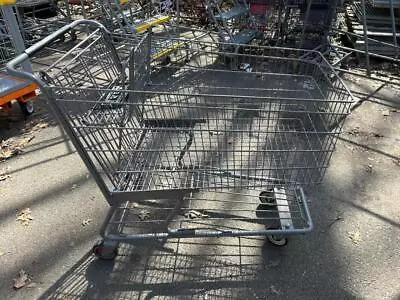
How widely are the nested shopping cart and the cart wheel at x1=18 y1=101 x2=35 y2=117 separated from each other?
188 centimetres

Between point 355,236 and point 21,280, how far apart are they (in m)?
2.62

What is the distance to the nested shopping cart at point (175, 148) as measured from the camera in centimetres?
231

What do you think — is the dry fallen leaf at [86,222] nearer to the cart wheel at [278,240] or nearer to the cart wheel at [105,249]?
the cart wheel at [105,249]

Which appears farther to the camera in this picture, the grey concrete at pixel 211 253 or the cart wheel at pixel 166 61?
the cart wheel at pixel 166 61

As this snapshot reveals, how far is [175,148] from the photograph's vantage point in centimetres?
297

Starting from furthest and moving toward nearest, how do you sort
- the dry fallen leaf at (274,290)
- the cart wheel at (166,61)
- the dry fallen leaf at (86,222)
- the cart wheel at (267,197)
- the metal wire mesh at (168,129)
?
the cart wheel at (166,61), the dry fallen leaf at (86,222), the cart wheel at (267,197), the dry fallen leaf at (274,290), the metal wire mesh at (168,129)

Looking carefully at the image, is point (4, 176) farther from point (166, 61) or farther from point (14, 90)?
point (166, 61)

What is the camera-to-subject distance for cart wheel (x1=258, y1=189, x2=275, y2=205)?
298 cm

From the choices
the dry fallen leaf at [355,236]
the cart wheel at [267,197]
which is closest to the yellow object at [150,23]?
the cart wheel at [267,197]

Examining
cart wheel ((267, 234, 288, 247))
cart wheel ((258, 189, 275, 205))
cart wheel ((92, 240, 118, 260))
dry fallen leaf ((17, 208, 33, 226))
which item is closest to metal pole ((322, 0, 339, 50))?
cart wheel ((258, 189, 275, 205))

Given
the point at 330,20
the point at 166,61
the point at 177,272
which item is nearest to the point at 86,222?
the point at 177,272

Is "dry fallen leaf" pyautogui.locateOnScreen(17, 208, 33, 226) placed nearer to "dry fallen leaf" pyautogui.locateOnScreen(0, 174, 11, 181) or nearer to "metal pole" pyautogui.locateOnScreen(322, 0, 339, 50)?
"dry fallen leaf" pyautogui.locateOnScreen(0, 174, 11, 181)

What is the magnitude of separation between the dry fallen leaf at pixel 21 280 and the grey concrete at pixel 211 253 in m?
0.04

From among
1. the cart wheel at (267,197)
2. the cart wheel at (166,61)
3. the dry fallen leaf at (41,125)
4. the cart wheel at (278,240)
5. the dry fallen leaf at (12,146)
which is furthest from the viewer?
the cart wheel at (166,61)
